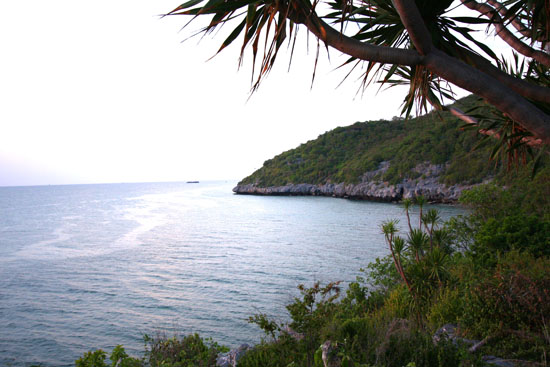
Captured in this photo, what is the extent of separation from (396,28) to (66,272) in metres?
19.3

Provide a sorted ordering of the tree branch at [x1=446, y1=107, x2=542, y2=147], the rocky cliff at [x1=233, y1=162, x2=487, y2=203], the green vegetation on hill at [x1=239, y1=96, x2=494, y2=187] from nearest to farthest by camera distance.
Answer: the tree branch at [x1=446, y1=107, x2=542, y2=147] < the rocky cliff at [x1=233, y1=162, x2=487, y2=203] < the green vegetation on hill at [x1=239, y1=96, x2=494, y2=187]

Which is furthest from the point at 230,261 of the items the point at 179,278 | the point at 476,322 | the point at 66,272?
the point at 476,322

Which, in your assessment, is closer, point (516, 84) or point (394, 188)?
point (516, 84)

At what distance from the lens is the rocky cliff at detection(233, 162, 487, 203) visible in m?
48.4

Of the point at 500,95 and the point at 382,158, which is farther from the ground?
the point at 382,158

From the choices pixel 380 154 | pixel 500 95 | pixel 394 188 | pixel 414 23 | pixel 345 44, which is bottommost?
pixel 394 188

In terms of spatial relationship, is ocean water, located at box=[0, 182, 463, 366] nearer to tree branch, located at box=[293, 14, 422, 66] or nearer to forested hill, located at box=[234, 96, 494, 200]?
tree branch, located at box=[293, 14, 422, 66]

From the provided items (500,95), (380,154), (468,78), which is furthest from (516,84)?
(380,154)

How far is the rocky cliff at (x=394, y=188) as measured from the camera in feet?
159

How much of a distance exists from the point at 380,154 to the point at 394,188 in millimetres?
16489

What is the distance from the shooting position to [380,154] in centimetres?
7100

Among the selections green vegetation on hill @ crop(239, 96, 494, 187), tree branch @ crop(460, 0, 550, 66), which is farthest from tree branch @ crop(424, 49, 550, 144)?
green vegetation on hill @ crop(239, 96, 494, 187)

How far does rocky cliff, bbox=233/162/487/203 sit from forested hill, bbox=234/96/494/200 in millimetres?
227

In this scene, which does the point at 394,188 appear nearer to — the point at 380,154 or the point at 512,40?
the point at 380,154
